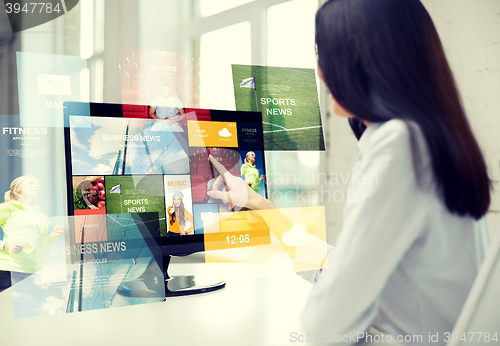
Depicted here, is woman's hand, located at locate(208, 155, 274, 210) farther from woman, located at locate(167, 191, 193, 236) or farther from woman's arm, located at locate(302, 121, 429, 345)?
woman's arm, located at locate(302, 121, 429, 345)

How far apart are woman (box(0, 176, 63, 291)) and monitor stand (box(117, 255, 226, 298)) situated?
18cm

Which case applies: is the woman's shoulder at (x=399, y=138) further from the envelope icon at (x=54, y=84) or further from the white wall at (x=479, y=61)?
the white wall at (x=479, y=61)

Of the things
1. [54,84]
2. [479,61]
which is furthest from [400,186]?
[479,61]

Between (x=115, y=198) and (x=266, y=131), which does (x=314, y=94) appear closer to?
(x=266, y=131)

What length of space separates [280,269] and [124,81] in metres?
0.67

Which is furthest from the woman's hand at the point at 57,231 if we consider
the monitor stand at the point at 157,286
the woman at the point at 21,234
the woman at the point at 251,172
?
the woman at the point at 251,172

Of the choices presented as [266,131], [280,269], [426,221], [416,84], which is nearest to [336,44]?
[416,84]

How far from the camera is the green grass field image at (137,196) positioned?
2.58 feet

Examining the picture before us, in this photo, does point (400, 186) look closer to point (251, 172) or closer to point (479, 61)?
point (251, 172)

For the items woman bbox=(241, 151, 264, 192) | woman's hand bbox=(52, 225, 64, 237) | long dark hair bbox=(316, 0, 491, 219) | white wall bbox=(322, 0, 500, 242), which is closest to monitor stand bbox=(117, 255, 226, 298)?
woman's hand bbox=(52, 225, 64, 237)

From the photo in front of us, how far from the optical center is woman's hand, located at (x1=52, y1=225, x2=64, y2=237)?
725 mm

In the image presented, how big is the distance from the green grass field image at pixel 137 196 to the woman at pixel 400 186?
488 mm

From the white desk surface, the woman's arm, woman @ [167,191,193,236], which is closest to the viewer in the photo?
the woman's arm

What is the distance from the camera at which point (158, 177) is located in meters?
0.83
